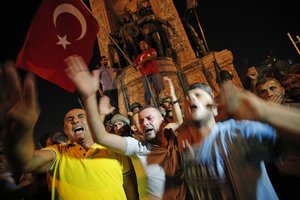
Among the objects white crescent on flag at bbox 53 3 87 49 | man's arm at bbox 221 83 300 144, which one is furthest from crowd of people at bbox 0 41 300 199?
white crescent on flag at bbox 53 3 87 49

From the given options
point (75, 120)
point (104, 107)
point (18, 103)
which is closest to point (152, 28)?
point (104, 107)

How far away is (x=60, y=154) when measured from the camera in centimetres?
208

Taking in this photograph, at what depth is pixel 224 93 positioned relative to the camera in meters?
1.13

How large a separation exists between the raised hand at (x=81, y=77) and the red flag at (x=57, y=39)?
65.2 inches

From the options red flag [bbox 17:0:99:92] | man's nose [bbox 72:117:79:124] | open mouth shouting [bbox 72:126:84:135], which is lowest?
open mouth shouting [bbox 72:126:84:135]

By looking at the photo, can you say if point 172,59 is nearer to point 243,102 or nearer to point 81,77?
point 81,77

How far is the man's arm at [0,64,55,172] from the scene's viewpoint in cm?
153

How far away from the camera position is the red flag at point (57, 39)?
3.56m

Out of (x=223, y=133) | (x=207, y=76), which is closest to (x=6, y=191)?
(x=223, y=133)

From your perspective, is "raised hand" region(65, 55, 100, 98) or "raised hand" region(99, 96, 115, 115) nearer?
"raised hand" region(65, 55, 100, 98)

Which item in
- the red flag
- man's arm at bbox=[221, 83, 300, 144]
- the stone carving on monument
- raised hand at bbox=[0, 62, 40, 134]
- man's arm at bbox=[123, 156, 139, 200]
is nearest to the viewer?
man's arm at bbox=[221, 83, 300, 144]

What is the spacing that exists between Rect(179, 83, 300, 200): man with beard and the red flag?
237 cm

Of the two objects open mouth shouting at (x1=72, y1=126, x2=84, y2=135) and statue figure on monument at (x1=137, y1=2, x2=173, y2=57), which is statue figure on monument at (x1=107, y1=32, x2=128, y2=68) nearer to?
statue figure on monument at (x1=137, y1=2, x2=173, y2=57)

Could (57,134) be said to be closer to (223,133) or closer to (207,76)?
(223,133)
